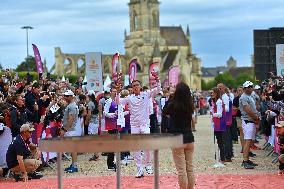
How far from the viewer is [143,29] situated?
541ft

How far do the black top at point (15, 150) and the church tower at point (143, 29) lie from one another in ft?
467

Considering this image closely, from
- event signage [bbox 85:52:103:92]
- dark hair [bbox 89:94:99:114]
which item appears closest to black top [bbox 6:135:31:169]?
dark hair [bbox 89:94:99:114]

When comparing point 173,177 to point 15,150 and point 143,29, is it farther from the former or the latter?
point 143,29

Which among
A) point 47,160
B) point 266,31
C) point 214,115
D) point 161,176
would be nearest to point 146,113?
point 161,176

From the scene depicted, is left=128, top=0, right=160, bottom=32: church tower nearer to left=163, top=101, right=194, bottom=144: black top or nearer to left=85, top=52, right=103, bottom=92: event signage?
left=85, top=52, right=103, bottom=92: event signage

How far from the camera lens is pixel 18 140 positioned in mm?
16297

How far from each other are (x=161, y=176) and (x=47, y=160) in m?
4.06

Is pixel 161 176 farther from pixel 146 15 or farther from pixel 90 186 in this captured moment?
pixel 146 15

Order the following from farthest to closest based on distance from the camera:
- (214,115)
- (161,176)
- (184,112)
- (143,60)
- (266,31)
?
1. (143,60)
2. (266,31)
3. (214,115)
4. (161,176)
5. (184,112)

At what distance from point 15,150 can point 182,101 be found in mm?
5363

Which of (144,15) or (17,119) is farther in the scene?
(144,15)

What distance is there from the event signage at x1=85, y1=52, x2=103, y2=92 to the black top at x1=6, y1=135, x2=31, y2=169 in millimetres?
8866

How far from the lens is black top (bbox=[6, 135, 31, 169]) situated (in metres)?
16.3

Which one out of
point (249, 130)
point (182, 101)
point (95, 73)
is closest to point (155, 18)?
point (95, 73)
